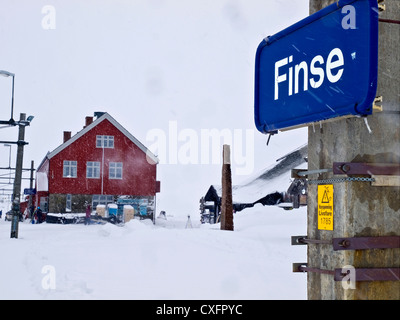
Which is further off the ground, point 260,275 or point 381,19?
point 381,19

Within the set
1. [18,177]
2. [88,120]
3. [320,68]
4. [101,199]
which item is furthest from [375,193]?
[88,120]

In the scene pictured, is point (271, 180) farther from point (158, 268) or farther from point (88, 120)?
point (158, 268)

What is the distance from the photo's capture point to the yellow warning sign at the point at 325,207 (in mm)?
3379

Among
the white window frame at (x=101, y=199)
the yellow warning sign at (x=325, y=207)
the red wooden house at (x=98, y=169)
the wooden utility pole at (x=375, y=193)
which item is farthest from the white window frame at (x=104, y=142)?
the wooden utility pole at (x=375, y=193)

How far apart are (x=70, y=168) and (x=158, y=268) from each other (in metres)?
29.5

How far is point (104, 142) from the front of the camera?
3891 centimetres

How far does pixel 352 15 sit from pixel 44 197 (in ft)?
132

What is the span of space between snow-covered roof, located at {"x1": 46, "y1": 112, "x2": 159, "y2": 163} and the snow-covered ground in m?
22.2

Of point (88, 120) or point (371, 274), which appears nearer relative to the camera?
point (371, 274)

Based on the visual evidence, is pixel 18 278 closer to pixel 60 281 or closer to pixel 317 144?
pixel 60 281

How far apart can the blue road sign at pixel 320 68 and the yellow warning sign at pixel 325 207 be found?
47 centimetres

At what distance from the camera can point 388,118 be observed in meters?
3.26

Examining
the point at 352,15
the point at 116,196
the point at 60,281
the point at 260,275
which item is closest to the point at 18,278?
the point at 60,281

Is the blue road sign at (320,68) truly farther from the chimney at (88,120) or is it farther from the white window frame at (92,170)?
the chimney at (88,120)
